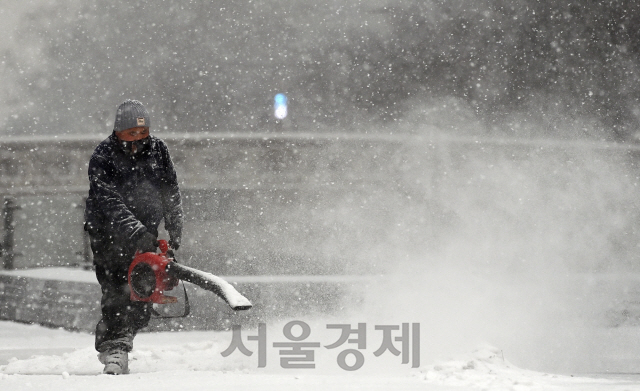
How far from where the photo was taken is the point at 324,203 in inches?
559

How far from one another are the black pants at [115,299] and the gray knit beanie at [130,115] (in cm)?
75

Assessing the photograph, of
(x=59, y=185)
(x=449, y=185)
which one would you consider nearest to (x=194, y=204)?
(x=59, y=185)

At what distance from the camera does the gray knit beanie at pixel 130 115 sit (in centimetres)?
429

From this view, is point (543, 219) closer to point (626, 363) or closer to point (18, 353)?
point (626, 363)

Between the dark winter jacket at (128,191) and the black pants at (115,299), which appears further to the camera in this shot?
the black pants at (115,299)

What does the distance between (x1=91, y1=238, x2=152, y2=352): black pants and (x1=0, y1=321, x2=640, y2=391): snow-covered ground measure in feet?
0.77

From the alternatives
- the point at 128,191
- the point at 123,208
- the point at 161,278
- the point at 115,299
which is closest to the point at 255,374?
the point at 161,278

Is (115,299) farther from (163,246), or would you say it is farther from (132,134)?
(132,134)

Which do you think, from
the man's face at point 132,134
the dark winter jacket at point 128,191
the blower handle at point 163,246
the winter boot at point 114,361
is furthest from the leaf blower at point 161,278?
the man's face at point 132,134

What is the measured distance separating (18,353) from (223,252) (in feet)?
22.8

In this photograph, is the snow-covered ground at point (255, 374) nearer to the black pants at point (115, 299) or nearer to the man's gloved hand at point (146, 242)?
the black pants at point (115, 299)

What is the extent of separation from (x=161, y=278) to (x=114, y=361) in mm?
637

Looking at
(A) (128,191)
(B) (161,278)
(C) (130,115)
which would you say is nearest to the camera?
(B) (161,278)

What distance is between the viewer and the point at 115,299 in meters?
4.55
